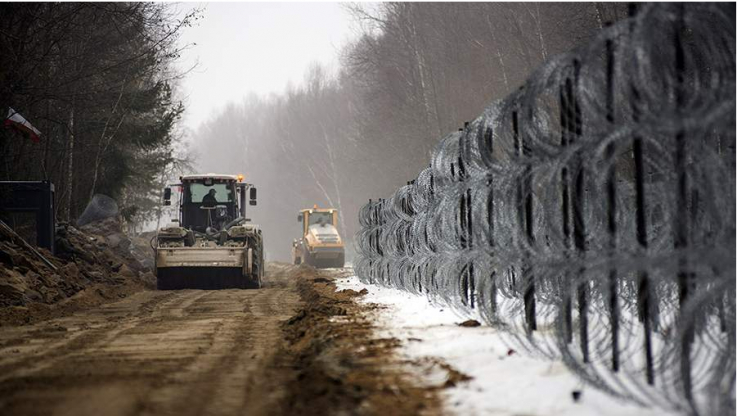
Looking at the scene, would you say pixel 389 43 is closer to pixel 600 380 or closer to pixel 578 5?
pixel 578 5

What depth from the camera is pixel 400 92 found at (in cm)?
3841

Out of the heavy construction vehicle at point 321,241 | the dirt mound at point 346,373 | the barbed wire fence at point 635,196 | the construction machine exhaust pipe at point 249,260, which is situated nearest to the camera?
the barbed wire fence at point 635,196

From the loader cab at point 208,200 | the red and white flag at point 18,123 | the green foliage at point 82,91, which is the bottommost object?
the loader cab at point 208,200

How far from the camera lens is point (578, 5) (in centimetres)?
2588

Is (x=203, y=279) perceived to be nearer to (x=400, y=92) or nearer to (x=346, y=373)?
(x=346, y=373)

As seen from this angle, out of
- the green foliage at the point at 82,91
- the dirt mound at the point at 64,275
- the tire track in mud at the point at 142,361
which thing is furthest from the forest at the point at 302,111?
the tire track in mud at the point at 142,361

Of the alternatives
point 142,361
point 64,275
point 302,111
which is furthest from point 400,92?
point 142,361

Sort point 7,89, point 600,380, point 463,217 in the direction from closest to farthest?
point 600,380, point 463,217, point 7,89

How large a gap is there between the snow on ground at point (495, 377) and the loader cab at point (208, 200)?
12037 millimetres

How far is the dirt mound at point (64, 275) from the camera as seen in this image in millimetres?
12547

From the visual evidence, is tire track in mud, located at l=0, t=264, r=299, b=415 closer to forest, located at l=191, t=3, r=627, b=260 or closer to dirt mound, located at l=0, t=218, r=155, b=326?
dirt mound, located at l=0, t=218, r=155, b=326

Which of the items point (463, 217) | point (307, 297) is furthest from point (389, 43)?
point (463, 217)

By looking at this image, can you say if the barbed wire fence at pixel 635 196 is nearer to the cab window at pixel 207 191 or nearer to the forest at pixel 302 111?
the forest at pixel 302 111

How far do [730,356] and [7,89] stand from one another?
1521 centimetres
